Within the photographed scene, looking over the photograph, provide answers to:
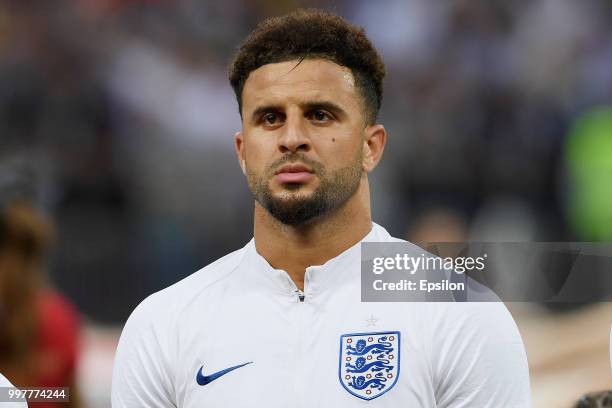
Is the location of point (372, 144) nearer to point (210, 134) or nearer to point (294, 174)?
point (294, 174)

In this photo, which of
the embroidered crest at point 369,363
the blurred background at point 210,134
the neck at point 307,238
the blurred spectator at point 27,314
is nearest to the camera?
the embroidered crest at point 369,363

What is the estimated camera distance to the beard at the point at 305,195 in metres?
2.91

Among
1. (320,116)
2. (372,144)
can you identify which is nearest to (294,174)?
(320,116)

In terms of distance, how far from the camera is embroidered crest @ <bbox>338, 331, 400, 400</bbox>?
2.87 meters

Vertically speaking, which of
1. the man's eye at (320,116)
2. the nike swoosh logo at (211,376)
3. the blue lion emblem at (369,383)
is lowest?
the blue lion emblem at (369,383)

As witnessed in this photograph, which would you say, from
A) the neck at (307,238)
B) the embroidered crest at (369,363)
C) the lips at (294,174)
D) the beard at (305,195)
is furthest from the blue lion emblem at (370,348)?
the lips at (294,174)

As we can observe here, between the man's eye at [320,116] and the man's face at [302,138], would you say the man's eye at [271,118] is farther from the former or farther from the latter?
the man's eye at [320,116]

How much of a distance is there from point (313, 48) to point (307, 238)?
58 centimetres

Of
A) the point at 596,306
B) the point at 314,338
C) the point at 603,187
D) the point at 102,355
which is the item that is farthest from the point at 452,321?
the point at 603,187

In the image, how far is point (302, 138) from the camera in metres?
2.89

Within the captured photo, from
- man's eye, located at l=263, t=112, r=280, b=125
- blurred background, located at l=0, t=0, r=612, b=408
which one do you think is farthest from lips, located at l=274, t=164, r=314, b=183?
blurred background, located at l=0, t=0, r=612, b=408

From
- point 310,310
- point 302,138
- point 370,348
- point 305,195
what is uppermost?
point 302,138

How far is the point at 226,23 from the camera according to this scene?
5.80 meters

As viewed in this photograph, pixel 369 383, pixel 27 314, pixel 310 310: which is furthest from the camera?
pixel 27 314
